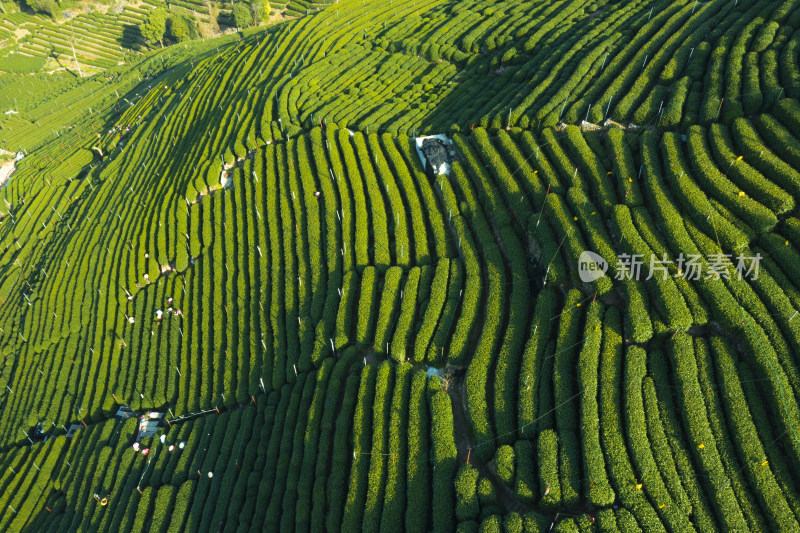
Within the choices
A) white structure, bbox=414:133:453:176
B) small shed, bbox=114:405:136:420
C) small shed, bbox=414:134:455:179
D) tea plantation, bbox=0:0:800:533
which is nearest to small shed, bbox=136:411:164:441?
tea plantation, bbox=0:0:800:533

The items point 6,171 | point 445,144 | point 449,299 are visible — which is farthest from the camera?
point 6,171

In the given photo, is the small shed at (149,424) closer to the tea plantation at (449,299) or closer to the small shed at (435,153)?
the tea plantation at (449,299)

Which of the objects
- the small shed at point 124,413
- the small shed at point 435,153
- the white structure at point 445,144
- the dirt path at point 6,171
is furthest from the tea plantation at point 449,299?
the dirt path at point 6,171

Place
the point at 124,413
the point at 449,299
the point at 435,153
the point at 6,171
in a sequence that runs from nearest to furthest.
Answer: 1. the point at 449,299
2. the point at 124,413
3. the point at 435,153
4. the point at 6,171

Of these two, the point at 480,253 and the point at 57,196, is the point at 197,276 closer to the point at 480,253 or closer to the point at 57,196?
the point at 480,253

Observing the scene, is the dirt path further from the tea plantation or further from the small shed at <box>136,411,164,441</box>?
the small shed at <box>136,411,164,441</box>

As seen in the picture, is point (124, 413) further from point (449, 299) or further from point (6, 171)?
point (6, 171)

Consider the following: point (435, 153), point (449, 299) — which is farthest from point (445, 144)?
point (449, 299)

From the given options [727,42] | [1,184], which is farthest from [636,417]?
[1,184]
